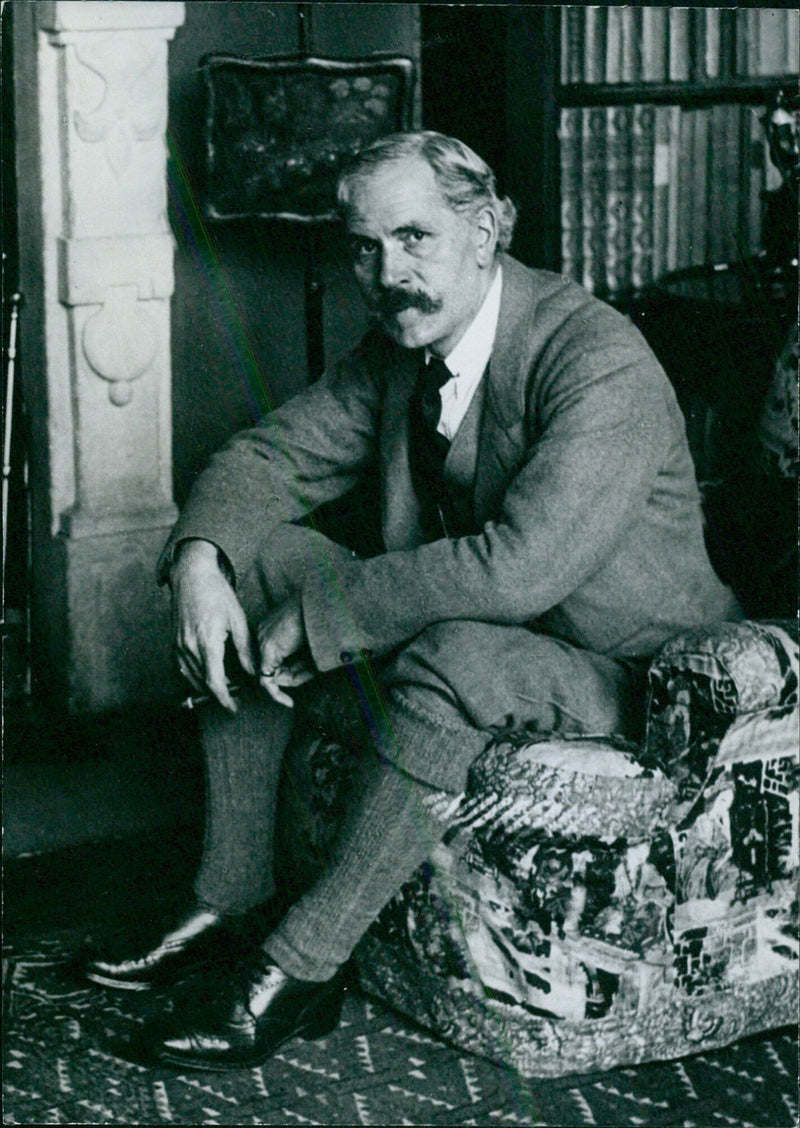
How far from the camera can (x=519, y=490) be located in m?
2.08

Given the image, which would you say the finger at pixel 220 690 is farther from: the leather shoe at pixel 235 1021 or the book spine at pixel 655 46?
the book spine at pixel 655 46

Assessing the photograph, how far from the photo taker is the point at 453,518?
237cm

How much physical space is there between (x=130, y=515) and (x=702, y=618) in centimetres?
129

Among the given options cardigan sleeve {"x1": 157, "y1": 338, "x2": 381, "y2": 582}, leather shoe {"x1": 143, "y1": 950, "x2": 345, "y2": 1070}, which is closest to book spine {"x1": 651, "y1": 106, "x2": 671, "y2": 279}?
cardigan sleeve {"x1": 157, "y1": 338, "x2": 381, "y2": 582}

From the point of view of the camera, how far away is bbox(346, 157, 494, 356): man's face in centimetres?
214

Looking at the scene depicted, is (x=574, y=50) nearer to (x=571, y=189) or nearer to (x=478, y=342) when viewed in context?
(x=571, y=189)

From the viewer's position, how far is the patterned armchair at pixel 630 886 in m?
2.04

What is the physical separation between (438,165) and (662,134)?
1.35m

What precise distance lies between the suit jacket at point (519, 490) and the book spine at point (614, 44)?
117 centimetres

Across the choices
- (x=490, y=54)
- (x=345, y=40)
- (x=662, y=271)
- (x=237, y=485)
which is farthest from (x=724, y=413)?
(x=237, y=485)

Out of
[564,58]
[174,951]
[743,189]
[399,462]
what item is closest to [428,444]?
[399,462]

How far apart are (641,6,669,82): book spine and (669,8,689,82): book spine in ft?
0.04

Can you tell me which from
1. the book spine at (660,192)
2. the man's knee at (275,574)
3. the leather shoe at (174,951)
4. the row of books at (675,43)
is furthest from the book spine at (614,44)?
the leather shoe at (174,951)

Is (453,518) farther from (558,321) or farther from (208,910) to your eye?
(208,910)
